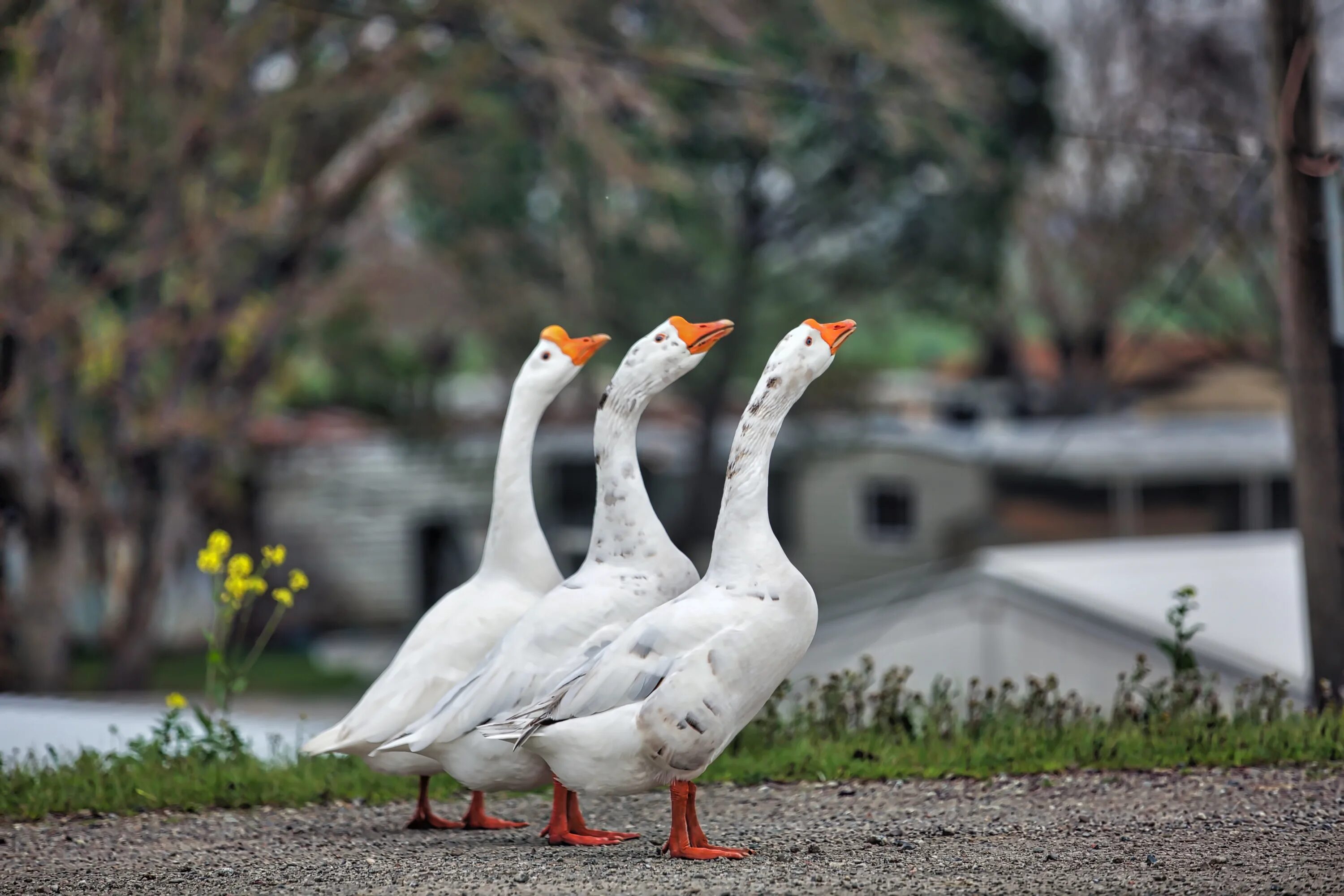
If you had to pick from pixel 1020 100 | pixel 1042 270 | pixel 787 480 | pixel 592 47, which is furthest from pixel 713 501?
pixel 1042 270

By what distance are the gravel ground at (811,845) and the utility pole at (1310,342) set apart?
198 cm

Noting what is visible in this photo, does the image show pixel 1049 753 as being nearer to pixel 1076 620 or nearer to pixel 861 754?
pixel 861 754

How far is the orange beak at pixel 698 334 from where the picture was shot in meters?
5.03

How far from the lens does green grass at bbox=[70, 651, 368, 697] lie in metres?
19.4

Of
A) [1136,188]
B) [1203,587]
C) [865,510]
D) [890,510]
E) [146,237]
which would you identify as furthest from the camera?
[1136,188]

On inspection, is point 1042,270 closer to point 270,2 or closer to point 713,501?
point 713,501

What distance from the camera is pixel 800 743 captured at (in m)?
6.67

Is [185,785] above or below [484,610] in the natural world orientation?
below

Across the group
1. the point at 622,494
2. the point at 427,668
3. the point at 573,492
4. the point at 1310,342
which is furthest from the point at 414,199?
the point at 622,494

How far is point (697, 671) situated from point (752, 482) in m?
0.68

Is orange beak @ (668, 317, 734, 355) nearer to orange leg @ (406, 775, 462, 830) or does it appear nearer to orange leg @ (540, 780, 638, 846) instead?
orange leg @ (540, 780, 638, 846)

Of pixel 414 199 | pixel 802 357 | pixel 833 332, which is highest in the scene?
pixel 414 199

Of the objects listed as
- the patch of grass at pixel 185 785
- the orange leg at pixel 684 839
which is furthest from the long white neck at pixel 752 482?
the patch of grass at pixel 185 785

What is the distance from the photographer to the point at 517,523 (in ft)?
18.0
